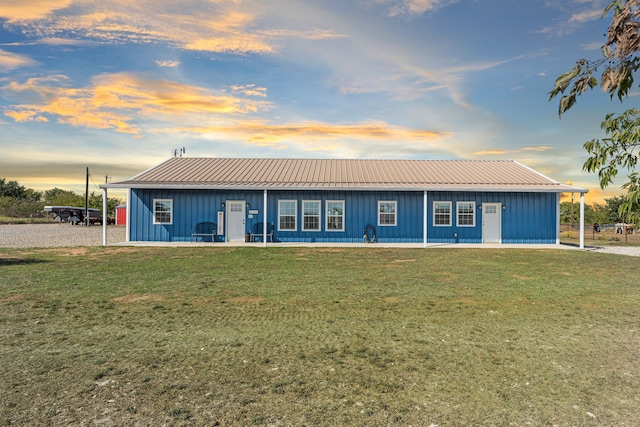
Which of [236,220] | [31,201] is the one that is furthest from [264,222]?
[31,201]

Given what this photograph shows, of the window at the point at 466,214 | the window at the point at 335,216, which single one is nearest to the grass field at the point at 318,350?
the window at the point at 335,216

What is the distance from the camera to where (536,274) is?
11703 mm

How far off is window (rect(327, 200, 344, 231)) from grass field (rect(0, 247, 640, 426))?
10636mm

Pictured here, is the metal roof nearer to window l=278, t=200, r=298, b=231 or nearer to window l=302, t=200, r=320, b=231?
window l=302, t=200, r=320, b=231

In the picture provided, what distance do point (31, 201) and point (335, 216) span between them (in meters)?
63.0

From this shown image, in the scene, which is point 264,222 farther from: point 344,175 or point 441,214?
point 441,214

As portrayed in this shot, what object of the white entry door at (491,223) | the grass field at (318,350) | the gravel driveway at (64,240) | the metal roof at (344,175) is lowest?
the grass field at (318,350)

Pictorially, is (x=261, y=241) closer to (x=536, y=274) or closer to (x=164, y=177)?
(x=164, y=177)

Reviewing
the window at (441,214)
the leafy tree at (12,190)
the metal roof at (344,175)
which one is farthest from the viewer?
the leafy tree at (12,190)

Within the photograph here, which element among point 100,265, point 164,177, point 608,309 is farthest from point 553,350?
point 164,177

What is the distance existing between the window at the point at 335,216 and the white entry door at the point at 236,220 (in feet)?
13.9

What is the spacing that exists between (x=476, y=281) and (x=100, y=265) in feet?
35.3

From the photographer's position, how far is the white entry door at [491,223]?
21.5 metres

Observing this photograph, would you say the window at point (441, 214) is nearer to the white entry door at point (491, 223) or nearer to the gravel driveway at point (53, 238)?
the white entry door at point (491, 223)
